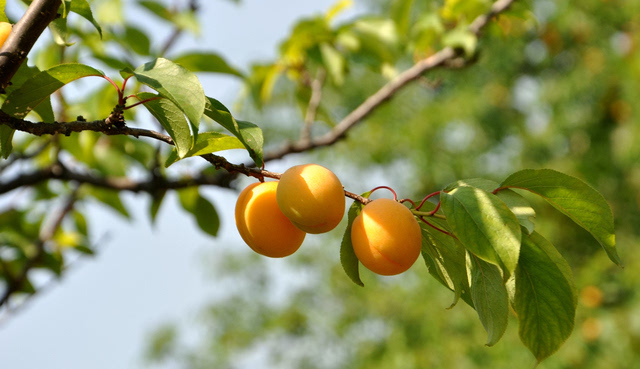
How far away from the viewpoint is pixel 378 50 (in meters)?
1.45

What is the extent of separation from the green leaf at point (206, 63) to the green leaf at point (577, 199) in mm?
799

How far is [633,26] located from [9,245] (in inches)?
215

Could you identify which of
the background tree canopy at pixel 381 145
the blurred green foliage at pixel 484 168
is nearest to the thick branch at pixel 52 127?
the background tree canopy at pixel 381 145

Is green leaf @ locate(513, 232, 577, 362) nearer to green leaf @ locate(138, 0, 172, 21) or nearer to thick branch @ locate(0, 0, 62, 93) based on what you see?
thick branch @ locate(0, 0, 62, 93)

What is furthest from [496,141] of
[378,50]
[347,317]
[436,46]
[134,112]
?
[134,112]

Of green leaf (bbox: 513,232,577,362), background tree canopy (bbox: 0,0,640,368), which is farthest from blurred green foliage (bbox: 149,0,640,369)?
green leaf (bbox: 513,232,577,362)

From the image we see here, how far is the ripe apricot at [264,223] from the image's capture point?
571mm

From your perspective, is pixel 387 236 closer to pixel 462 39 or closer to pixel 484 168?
pixel 462 39

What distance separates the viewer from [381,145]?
5270 mm

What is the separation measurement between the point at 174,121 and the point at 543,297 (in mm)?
416

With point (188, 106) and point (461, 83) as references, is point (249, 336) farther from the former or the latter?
point (188, 106)

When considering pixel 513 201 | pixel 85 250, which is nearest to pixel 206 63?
pixel 85 250

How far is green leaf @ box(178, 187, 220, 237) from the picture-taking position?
3.94 ft

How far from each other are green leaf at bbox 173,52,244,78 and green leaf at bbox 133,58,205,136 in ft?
2.24
